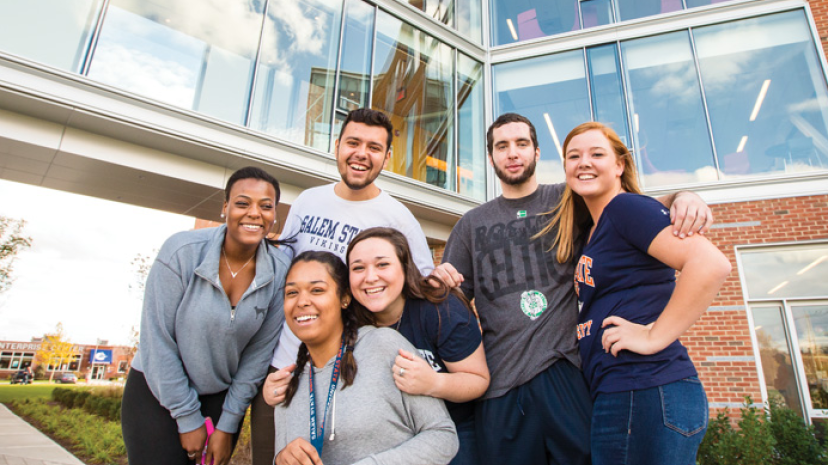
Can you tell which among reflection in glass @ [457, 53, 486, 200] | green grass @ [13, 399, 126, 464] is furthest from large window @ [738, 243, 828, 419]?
green grass @ [13, 399, 126, 464]

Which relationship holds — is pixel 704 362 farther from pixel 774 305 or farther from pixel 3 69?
pixel 3 69

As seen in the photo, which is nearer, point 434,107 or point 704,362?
point 704,362

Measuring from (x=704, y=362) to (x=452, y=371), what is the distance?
6.61 metres

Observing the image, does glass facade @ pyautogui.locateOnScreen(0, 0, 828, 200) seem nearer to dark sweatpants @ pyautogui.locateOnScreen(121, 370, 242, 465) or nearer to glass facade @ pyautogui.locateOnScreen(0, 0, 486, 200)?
glass facade @ pyautogui.locateOnScreen(0, 0, 486, 200)

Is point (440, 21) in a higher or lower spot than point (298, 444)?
higher

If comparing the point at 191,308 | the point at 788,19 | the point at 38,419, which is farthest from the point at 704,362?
the point at 38,419

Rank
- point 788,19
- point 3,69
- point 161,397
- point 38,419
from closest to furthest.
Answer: point 161,397 < point 3,69 < point 788,19 < point 38,419

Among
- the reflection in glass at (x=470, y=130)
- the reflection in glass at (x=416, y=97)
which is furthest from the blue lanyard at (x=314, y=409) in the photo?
the reflection in glass at (x=470, y=130)

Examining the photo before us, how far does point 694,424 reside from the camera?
141 cm

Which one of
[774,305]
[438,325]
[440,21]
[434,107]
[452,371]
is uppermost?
[440,21]

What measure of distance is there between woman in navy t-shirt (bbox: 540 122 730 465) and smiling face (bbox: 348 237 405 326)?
81 cm

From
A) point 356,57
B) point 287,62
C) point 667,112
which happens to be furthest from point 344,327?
point 667,112

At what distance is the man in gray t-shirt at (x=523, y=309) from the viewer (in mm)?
1773

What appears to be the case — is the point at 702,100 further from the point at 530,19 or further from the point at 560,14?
the point at 530,19
